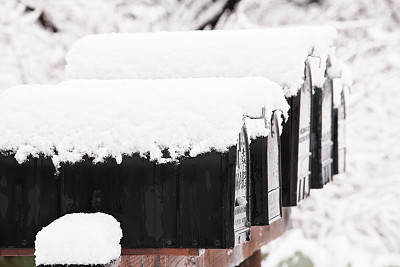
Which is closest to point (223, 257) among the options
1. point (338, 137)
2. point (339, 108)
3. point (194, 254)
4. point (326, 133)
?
point (326, 133)

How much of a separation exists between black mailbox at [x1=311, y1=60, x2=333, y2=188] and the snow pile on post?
2.34 metres

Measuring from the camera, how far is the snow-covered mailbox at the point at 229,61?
4.12 meters

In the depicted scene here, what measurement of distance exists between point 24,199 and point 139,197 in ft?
1.44

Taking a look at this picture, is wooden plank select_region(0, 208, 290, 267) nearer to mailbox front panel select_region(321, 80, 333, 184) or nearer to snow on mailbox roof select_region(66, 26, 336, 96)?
mailbox front panel select_region(321, 80, 333, 184)

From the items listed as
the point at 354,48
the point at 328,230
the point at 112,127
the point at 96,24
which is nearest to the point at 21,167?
the point at 112,127

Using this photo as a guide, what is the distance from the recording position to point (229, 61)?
4191 millimetres

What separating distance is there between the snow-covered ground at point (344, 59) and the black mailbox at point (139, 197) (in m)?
6.23

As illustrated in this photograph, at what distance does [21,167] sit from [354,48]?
9.07 metres

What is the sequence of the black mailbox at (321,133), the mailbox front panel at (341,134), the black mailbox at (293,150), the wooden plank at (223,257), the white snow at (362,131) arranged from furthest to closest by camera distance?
the white snow at (362,131) < the mailbox front panel at (341,134) < the black mailbox at (321,133) < the black mailbox at (293,150) < the wooden plank at (223,257)

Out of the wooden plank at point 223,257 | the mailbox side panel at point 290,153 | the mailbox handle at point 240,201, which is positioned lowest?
the wooden plank at point 223,257

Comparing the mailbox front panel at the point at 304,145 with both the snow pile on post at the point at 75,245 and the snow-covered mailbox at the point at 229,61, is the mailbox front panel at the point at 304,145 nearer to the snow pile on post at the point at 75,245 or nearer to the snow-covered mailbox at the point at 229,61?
the snow-covered mailbox at the point at 229,61

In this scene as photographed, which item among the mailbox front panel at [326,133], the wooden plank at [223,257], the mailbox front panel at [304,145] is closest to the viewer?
the wooden plank at [223,257]

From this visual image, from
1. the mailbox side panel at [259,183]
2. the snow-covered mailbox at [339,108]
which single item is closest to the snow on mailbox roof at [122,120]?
the mailbox side panel at [259,183]

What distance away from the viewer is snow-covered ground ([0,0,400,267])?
9.51m
